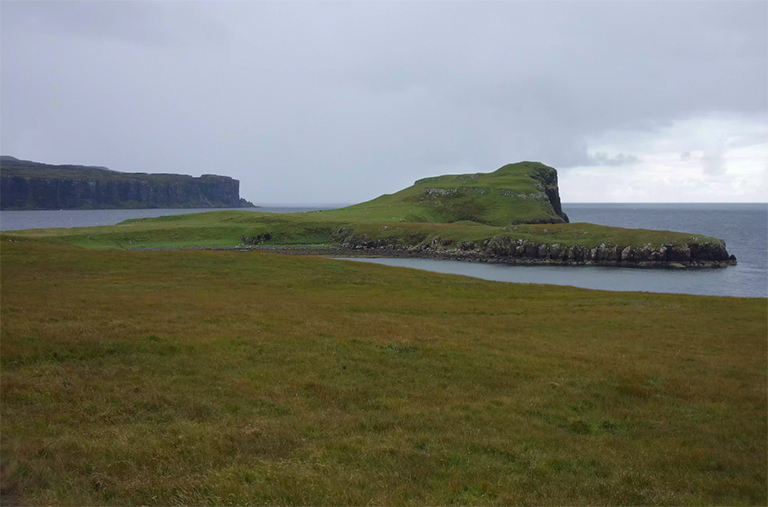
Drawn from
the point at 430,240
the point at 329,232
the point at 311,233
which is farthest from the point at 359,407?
the point at 329,232

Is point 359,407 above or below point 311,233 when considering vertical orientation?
below

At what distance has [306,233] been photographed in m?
156

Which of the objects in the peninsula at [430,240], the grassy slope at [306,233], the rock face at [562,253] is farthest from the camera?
the grassy slope at [306,233]

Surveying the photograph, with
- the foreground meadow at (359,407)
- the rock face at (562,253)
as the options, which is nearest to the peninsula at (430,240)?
the rock face at (562,253)

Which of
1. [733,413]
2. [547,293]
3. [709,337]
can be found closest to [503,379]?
[733,413]

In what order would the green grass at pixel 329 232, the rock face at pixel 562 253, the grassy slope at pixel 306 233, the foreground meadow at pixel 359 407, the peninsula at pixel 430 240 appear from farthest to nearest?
the grassy slope at pixel 306 233 → the green grass at pixel 329 232 → the peninsula at pixel 430 240 → the rock face at pixel 562 253 → the foreground meadow at pixel 359 407

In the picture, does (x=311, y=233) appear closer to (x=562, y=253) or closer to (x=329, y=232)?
(x=329, y=232)

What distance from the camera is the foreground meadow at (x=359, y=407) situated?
10.5 m

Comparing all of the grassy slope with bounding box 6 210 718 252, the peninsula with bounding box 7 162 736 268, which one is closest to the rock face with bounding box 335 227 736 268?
the peninsula with bounding box 7 162 736 268

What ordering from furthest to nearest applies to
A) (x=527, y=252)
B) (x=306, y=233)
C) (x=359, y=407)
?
1. (x=306, y=233)
2. (x=527, y=252)
3. (x=359, y=407)

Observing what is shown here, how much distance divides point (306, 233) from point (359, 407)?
142 m

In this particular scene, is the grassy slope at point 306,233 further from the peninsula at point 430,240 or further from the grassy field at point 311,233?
the peninsula at point 430,240

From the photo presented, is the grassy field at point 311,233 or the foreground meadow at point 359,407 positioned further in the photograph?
the grassy field at point 311,233

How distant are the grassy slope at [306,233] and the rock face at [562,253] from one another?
2.85m
